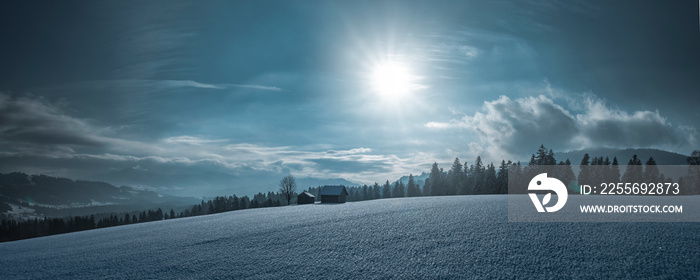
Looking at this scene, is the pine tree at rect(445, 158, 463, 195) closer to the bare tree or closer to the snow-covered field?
the bare tree

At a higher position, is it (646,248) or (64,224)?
(646,248)

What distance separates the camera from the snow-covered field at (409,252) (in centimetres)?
1184

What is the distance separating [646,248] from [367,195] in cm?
10983

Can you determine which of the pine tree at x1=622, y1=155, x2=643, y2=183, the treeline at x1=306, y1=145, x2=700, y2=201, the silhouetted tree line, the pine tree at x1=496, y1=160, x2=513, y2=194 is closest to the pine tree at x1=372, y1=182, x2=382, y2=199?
the silhouetted tree line

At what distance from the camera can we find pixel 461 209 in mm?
20828

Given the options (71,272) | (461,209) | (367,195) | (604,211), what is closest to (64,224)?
(367,195)

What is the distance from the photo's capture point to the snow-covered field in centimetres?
1184

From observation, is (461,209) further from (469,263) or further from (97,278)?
(97,278)

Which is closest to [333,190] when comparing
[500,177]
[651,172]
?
[500,177]

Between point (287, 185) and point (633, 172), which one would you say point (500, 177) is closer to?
point (633, 172)

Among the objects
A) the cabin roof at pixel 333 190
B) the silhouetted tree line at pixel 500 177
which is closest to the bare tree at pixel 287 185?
the cabin roof at pixel 333 190

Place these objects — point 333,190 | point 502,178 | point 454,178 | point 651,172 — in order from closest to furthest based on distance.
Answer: point 651,172
point 333,190
point 502,178
point 454,178

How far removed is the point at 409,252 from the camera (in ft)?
46.1

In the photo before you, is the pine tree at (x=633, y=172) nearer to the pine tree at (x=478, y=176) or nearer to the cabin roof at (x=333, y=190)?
the pine tree at (x=478, y=176)
